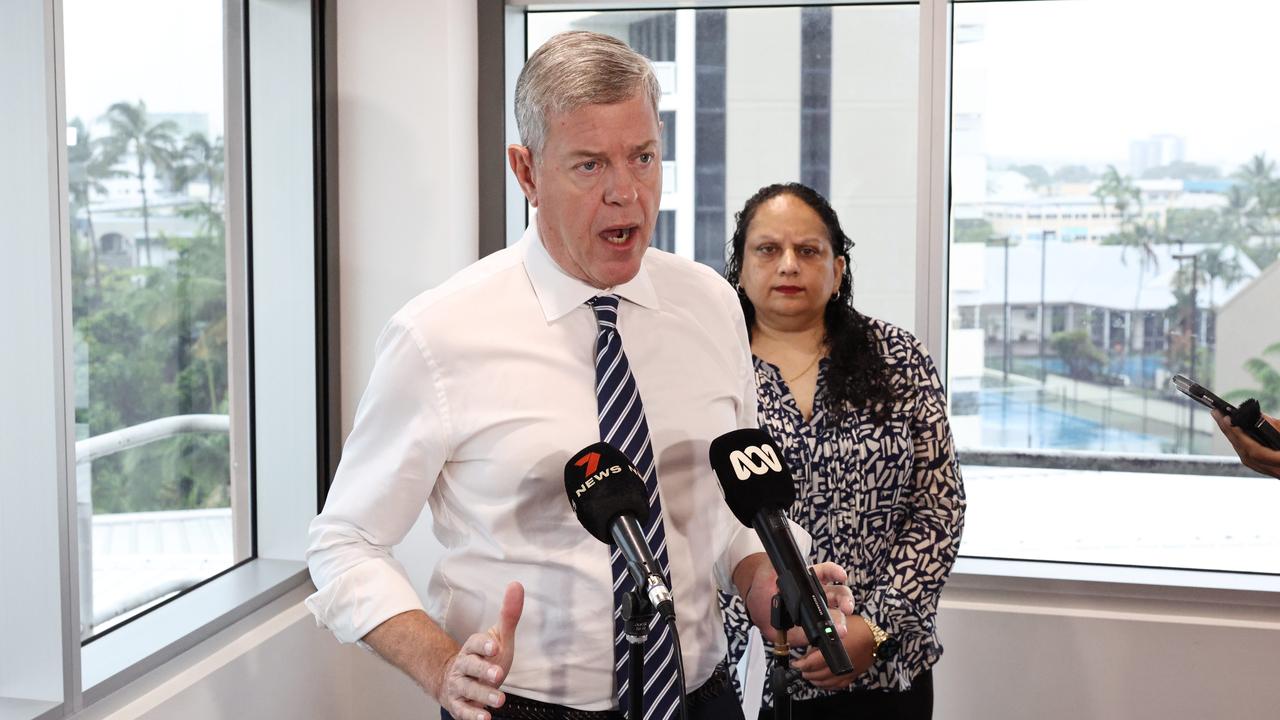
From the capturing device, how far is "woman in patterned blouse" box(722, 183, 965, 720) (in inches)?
80.5

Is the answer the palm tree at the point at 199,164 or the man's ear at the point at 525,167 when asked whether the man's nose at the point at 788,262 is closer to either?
the man's ear at the point at 525,167

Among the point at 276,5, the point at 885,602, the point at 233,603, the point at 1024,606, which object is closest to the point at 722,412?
the point at 885,602

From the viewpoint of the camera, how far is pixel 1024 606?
2.96 metres

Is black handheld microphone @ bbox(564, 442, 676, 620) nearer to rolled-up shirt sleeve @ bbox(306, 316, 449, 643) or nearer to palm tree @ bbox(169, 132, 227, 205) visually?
rolled-up shirt sleeve @ bbox(306, 316, 449, 643)

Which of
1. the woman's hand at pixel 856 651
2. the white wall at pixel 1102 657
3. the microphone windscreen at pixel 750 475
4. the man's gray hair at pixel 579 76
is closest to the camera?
the microphone windscreen at pixel 750 475

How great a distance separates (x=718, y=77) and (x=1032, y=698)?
1847 millimetres

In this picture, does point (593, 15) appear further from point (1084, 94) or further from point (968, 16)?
point (1084, 94)

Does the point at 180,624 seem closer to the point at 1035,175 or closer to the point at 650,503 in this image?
the point at 650,503

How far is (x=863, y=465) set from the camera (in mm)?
2053

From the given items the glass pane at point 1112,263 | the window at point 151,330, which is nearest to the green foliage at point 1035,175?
the glass pane at point 1112,263

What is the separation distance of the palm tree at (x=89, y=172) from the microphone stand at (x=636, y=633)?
1680mm

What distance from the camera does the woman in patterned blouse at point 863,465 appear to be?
6.71ft

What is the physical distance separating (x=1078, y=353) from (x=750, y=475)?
216cm

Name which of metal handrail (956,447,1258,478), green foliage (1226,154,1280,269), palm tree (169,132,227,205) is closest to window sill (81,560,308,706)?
palm tree (169,132,227,205)
